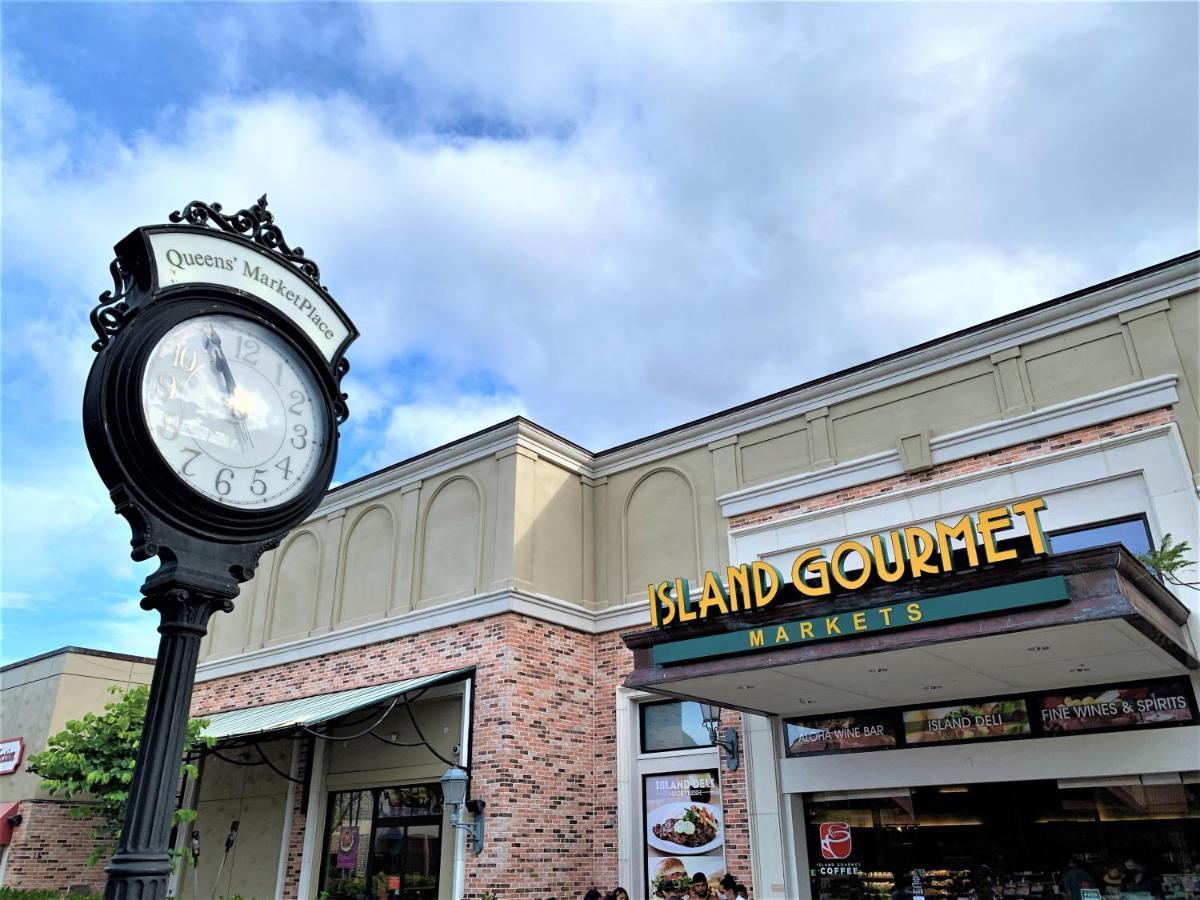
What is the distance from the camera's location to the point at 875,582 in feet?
30.9

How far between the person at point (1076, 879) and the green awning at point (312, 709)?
894 cm

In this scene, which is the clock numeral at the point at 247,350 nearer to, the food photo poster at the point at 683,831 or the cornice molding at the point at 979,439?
the cornice molding at the point at 979,439

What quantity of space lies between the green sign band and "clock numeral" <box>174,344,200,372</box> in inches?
278

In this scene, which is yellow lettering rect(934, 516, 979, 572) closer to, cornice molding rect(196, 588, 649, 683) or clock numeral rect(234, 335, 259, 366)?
clock numeral rect(234, 335, 259, 366)

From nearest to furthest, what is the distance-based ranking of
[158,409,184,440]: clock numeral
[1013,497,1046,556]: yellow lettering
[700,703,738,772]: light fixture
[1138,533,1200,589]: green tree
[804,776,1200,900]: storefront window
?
[158,409,184,440]: clock numeral, [1013,497,1046,556]: yellow lettering, [804,776,1200,900]: storefront window, [1138,533,1200,589]: green tree, [700,703,738,772]: light fixture

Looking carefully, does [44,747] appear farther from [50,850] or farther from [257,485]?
[257,485]

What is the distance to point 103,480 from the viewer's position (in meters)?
4.08

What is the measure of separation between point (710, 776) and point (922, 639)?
21.3 ft

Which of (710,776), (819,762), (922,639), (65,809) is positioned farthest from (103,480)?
(65,809)

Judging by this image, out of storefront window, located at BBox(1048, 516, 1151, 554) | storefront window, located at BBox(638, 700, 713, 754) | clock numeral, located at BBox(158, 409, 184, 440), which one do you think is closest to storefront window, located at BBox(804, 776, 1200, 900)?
storefront window, located at BBox(638, 700, 713, 754)

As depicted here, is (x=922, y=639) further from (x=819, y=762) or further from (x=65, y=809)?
(x=65, y=809)

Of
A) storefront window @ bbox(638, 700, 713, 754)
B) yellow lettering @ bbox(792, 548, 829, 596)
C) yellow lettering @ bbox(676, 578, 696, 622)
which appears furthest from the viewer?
storefront window @ bbox(638, 700, 713, 754)

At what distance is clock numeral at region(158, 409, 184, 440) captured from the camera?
166 inches

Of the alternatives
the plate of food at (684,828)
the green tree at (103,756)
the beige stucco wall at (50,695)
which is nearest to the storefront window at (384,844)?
the green tree at (103,756)
